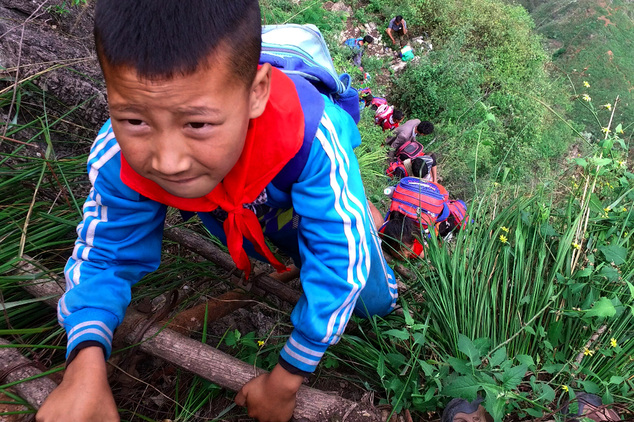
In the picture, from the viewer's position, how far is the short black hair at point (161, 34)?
905 millimetres

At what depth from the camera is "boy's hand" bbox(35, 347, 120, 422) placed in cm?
114

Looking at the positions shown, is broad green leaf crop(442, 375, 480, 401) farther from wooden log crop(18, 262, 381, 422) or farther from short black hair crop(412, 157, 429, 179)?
short black hair crop(412, 157, 429, 179)

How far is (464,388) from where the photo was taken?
134 centimetres

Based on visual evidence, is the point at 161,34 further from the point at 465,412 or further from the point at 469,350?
the point at 465,412

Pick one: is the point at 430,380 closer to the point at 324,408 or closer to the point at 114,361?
the point at 324,408

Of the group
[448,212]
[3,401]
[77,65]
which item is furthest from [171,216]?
[448,212]

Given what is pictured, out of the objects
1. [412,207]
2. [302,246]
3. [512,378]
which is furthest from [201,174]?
[412,207]

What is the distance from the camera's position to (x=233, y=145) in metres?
1.07

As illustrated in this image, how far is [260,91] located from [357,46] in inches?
240

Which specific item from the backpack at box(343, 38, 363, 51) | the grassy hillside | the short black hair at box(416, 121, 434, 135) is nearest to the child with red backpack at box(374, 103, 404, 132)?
the short black hair at box(416, 121, 434, 135)

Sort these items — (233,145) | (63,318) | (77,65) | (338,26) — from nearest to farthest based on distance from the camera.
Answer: (233,145)
(63,318)
(77,65)
(338,26)

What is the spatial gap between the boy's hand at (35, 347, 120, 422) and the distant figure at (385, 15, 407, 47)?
25.0ft

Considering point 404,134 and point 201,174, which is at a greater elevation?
point 201,174

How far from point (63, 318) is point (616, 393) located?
76.6 inches
